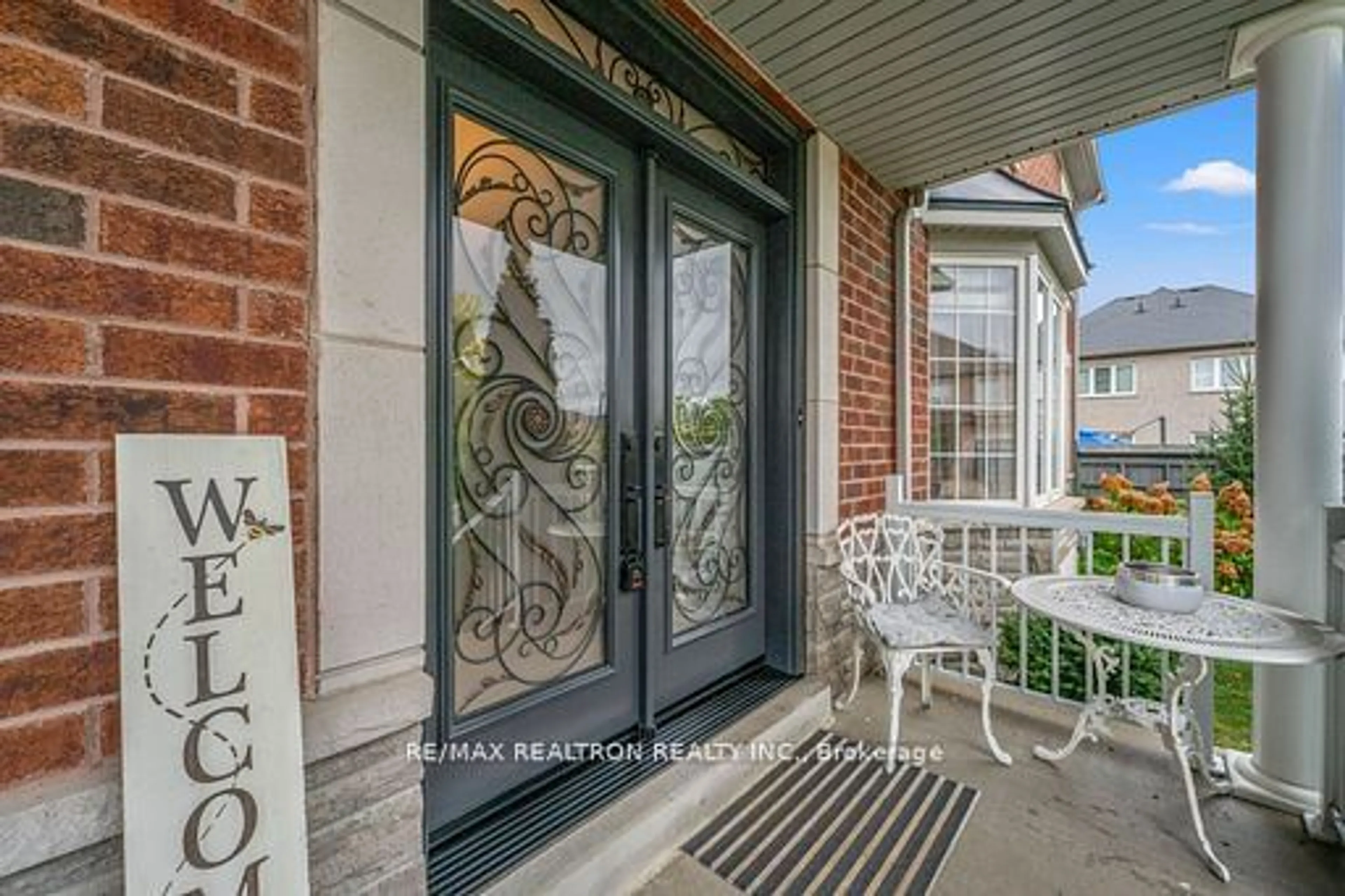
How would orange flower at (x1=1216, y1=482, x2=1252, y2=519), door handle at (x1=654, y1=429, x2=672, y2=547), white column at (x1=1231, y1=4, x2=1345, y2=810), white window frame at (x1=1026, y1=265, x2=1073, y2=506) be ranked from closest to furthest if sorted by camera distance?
white column at (x1=1231, y1=4, x2=1345, y2=810) → door handle at (x1=654, y1=429, x2=672, y2=547) → orange flower at (x1=1216, y1=482, x2=1252, y2=519) → white window frame at (x1=1026, y1=265, x2=1073, y2=506)

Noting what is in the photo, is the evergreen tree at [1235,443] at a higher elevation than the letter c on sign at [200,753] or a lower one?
higher

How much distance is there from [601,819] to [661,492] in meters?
0.99

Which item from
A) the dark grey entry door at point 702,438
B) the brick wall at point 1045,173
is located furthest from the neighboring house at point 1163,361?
the dark grey entry door at point 702,438

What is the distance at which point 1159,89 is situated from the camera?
2.37 metres

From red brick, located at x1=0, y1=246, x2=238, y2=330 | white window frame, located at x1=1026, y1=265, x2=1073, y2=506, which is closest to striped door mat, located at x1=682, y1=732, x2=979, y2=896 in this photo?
red brick, located at x1=0, y1=246, x2=238, y2=330

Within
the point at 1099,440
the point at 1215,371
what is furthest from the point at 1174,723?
the point at 1215,371

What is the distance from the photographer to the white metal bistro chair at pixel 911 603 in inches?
88.3

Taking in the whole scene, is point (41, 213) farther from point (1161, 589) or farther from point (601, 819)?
point (1161, 589)

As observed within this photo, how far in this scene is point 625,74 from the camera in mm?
2002

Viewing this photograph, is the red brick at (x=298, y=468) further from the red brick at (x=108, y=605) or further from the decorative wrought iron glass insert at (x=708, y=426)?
the decorative wrought iron glass insert at (x=708, y=426)

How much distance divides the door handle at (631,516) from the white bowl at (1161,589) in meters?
1.54

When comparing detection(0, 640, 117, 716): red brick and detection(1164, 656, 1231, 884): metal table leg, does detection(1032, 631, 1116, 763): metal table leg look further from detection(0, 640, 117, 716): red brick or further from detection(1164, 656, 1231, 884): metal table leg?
detection(0, 640, 117, 716): red brick

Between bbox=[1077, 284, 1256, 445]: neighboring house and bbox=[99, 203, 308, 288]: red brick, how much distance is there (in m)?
17.8

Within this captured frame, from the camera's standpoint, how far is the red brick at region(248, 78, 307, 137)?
101 cm
